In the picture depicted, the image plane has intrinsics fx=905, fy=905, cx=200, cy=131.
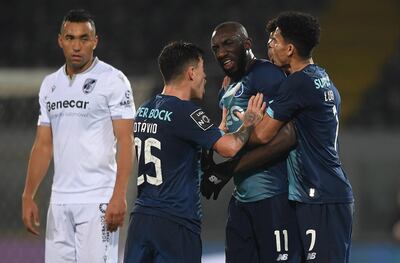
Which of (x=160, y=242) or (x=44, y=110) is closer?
(x=160, y=242)

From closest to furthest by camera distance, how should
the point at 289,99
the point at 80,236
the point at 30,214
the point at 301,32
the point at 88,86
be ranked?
1. the point at 289,99
2. the point at 301,32
3. the point at 80,236
4. the point at 88,86
5. the point at 30,214

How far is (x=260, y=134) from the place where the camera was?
553 cm

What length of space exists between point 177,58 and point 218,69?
947 cm

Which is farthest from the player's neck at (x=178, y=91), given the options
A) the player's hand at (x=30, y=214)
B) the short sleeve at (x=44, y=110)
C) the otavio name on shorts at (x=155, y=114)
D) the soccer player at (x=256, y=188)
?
the player's hand at (x=30, y=214)

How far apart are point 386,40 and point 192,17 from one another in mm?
4311

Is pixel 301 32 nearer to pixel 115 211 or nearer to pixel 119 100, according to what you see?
pixel 119 100

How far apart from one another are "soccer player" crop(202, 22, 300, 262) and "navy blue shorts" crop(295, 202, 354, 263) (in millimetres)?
221

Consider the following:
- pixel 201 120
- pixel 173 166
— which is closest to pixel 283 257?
pixel 173 166

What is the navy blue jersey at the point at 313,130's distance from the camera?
5411 mm

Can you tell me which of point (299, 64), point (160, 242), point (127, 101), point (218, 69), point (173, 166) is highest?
point (218, 69)

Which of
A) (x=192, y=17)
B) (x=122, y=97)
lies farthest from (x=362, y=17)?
(x=122, y=97)

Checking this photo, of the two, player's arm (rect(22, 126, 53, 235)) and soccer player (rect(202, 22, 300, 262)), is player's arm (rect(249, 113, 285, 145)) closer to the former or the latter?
soccer player (rect(202, 22, 300, 262))

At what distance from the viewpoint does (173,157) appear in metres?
5.45

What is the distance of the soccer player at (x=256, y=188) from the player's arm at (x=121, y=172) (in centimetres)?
52
